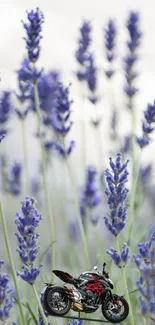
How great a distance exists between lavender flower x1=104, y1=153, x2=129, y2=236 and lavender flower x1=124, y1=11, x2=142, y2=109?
4.57 feet

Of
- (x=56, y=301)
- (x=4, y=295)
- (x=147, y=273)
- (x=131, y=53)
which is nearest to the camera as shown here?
(x=147, y=273)

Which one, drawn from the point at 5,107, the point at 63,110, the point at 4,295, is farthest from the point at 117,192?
the point at 5,107

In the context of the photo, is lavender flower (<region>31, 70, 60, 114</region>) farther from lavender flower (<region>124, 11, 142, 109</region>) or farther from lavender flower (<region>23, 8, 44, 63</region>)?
lavender flower (<region>23, 8, 44, 63</region>)

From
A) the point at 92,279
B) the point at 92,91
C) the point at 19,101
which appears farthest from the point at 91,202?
the point at 92,279

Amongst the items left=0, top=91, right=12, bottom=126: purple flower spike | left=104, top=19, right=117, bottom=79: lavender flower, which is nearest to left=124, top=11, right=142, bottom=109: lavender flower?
left=104, top=19, right=117, bottom=79: lavender flower

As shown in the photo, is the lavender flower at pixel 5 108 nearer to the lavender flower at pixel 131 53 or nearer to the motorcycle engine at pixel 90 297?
the lavender flower at pixel 131 53

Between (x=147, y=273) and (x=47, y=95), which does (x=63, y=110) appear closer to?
(x=147, y=273)

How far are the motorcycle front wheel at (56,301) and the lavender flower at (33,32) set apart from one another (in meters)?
0.75

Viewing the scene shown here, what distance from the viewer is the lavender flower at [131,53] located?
8.36 ft

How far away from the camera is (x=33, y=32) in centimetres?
174

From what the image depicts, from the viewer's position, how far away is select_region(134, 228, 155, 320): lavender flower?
3.60 ft

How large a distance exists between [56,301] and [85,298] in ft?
0.17

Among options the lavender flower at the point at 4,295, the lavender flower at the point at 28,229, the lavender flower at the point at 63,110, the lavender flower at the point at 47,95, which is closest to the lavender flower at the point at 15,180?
the lavender flower at the point at 47,95

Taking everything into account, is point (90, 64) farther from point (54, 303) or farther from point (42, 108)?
point (54, 303)
